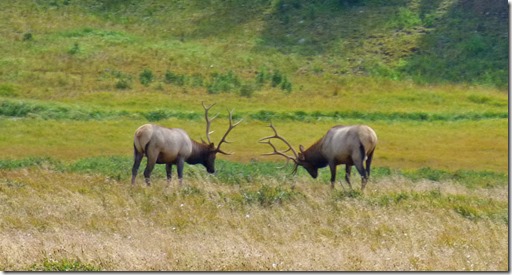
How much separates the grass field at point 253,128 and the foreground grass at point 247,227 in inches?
1.9

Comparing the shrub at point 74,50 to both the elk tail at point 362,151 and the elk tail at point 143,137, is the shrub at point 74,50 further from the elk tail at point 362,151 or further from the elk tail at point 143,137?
the elk tail at point 362,151

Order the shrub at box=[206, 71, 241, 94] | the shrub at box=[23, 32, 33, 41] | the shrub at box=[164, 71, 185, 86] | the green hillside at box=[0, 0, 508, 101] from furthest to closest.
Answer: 1. the shrub at box=[23, 32, 33, 41]
2. the green hillside at box=[0, 0, 508, 101]
3. the shrub at box=[164, 71, 185, 86]
4. the shrub at box=[206, 71, 241, 94]

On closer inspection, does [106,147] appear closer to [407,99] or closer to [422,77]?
[407,99]

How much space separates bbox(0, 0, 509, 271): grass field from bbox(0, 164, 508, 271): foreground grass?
5cm

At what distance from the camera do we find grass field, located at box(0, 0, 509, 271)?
1460cm

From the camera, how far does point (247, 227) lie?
16.0 meters

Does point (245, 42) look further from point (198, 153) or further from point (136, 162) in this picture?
point (136, 162)

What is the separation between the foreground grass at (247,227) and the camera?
13547 mm

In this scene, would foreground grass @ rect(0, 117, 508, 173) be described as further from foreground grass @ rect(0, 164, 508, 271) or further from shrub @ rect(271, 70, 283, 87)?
foreground grass @ rect(0, 164, 508, 271)

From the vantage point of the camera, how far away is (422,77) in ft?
174

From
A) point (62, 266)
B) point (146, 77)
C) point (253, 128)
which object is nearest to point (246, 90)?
point (146, 77)

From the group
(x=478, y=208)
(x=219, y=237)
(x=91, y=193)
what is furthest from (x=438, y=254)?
(x=91, y=193)

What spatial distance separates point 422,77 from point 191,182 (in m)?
31.3

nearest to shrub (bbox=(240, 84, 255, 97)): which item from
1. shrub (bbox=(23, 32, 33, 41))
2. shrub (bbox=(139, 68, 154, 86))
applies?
shrub (bbox=(139, 68, 154, 86))
